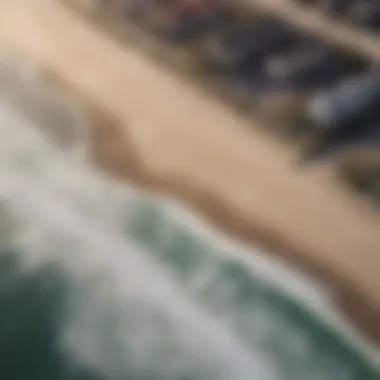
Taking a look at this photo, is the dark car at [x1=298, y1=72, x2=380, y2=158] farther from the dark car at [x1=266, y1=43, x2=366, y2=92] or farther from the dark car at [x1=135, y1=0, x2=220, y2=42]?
the dark car at [x1=135, y1=0, x2=220, y2=42]

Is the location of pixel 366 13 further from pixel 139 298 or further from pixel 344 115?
pixel 139 298

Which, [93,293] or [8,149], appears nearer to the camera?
[93,293]

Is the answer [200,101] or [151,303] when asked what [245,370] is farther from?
[200,101]

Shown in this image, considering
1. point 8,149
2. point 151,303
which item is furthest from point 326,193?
point 8,149

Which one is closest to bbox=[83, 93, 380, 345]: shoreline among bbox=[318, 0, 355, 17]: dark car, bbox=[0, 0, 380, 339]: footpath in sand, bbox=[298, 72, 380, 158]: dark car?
bbox=[0, 0, 380, 339]: footpath in sand

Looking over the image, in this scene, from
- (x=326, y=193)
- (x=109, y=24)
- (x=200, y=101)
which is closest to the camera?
(x=326, y=193)

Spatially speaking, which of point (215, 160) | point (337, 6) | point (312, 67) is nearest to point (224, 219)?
point (215, 160)

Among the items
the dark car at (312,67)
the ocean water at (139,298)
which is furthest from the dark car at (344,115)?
the ocean water at (139,298)

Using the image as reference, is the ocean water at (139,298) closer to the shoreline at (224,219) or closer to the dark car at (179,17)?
the shoreline at (224,219)
